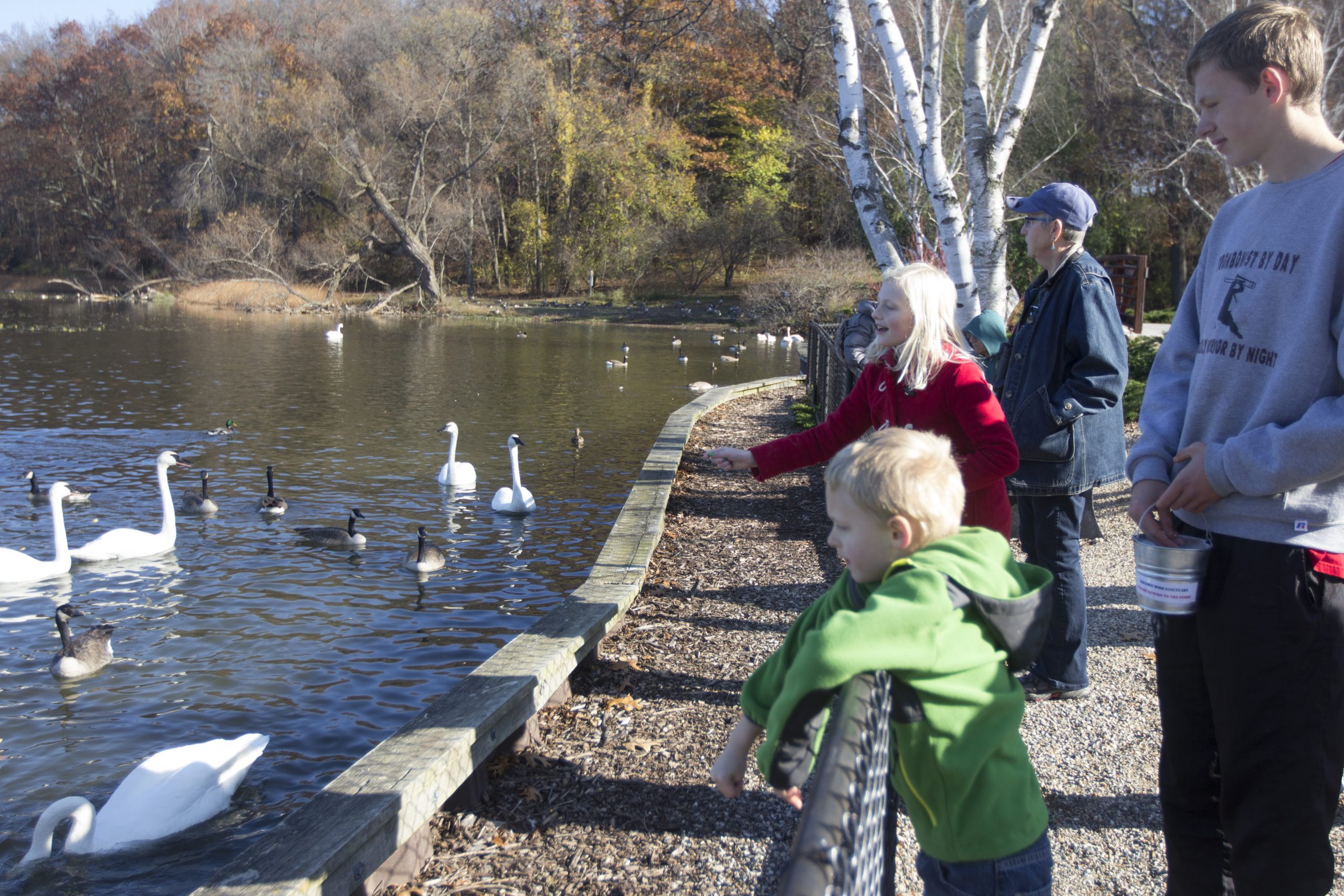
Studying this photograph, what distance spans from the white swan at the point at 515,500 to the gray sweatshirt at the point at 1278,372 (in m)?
8.05

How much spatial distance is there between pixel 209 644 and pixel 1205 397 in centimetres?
619

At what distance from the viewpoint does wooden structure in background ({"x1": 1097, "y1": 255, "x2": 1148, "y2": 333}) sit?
58.4ft

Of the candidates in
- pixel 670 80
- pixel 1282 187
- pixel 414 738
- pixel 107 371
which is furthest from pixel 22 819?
pixel 670 80

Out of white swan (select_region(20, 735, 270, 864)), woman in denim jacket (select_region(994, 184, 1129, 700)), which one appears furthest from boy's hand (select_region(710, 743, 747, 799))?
white swan (select_region(20, 735, 270, 864))

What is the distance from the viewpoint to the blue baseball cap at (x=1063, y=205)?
3.96 metres

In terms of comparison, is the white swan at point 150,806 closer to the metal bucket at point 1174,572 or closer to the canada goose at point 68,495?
the metal bucket at point 1174,572

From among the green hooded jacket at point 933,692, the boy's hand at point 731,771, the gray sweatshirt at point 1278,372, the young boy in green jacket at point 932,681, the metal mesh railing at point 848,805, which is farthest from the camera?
the gray sweatshirt at point 1278,372

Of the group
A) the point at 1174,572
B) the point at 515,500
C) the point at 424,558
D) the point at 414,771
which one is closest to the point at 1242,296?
the point at 1174,572

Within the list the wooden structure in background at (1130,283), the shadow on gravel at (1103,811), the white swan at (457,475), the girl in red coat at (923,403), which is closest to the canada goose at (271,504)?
the white swan at (457,475)

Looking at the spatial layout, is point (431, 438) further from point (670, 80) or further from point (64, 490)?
→ point (670, 80)

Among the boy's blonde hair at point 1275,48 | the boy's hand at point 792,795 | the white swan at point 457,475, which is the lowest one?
the white swan at point 457,475

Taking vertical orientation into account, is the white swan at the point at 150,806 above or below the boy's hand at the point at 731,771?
below

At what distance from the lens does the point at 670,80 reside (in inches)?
1940

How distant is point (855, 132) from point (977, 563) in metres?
6.13
